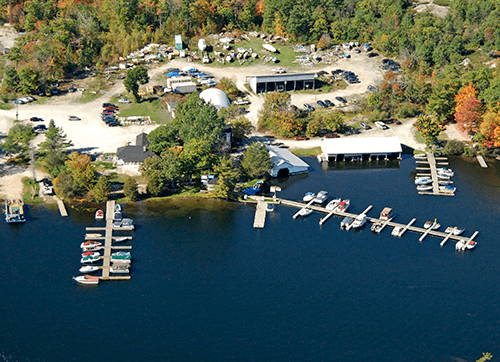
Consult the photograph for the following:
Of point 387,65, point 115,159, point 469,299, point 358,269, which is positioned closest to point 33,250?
point 115,159

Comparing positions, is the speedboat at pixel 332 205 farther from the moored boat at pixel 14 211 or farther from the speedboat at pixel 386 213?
the moored boat at pixel 14 211

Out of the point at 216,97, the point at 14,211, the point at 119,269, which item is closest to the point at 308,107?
the point at 216,97

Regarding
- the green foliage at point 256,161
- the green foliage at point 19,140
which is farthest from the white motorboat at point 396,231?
the green foliage at point 19,140

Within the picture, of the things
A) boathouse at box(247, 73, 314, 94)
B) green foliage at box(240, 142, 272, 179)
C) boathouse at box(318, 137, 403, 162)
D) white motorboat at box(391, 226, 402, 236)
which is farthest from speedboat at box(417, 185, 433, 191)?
boathouse at box(247, 73, 314, 94)

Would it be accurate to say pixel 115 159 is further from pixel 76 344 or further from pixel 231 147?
pixel 76 344

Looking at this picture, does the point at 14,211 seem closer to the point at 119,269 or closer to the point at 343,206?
the point at 119,269

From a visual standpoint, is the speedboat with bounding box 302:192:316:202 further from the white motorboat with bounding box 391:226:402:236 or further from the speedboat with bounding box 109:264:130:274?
the speedboat with bounding box 109:264:130:274
